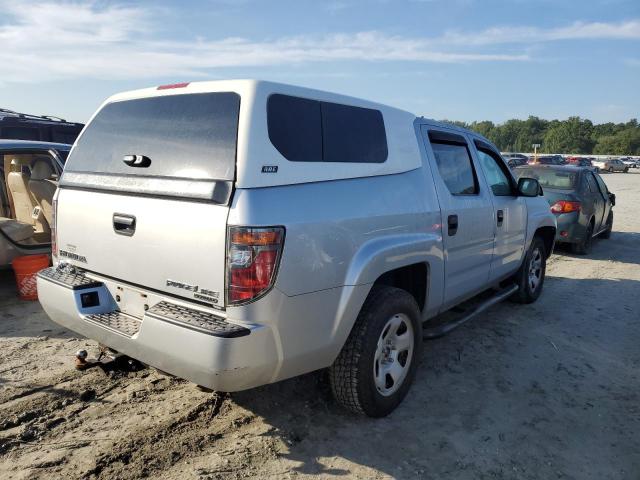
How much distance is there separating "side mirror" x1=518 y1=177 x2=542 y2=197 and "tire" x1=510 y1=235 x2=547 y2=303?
2.74ft

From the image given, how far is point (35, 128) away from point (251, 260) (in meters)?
7.55

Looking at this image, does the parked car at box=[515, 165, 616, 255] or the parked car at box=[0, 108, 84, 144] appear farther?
the parked car at box=[515, 165, 616, 255]

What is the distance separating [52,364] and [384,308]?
271 cm

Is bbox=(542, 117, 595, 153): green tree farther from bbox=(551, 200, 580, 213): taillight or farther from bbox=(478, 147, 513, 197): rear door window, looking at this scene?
bbox=(478, 147, 513, 197): rear door window

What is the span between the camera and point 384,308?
3049 millimetres

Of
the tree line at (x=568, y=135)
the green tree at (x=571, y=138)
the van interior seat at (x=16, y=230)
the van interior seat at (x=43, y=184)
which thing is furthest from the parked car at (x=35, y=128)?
the green tree at (x=571, y=138)

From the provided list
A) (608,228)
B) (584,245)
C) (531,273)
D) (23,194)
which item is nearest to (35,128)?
(23,194)

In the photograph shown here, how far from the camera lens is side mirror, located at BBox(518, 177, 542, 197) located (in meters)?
4.93

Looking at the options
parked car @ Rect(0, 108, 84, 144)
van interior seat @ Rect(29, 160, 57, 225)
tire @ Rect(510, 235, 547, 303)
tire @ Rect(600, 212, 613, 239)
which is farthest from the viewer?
tire @ Rect(600, 212, 613, 239)

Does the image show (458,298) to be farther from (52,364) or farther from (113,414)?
(52,364)

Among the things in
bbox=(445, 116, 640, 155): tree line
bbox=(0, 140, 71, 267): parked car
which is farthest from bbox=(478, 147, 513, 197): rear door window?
bbox=(445, 116, 640, 155): tree line

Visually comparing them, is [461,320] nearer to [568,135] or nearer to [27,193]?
[27,193]

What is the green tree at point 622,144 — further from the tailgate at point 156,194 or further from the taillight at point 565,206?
the tailgate at point 156,194

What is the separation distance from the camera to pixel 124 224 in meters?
2.77
